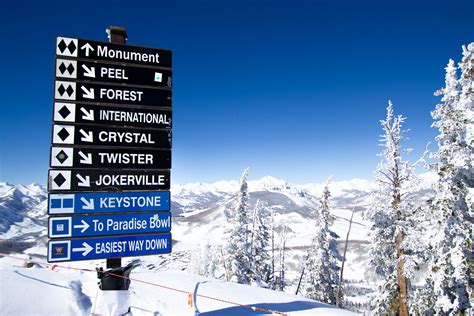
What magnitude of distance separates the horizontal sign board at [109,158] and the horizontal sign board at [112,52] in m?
1.89

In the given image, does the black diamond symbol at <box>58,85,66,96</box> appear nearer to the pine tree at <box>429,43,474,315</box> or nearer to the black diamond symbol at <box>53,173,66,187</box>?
the black diamond symbol at <box>53,173,66,187</box>

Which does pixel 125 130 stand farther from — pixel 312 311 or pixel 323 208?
pixel 323 208

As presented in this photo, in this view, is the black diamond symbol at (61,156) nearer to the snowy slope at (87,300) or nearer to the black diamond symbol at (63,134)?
the black diamond symbol at (63,134)

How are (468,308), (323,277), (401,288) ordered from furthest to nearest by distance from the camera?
(323,277), (401,288), (468,308)

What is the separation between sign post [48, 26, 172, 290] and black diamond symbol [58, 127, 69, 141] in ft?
0.06

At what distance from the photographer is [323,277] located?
33781 millimetres

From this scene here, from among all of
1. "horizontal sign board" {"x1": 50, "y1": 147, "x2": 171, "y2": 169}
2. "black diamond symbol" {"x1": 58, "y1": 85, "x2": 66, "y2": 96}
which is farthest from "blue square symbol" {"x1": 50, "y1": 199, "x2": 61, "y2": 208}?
"black diamond symbol" {"x1": 58, "y1": 85, "x2": 66, "y2": 96}

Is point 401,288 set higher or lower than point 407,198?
lower

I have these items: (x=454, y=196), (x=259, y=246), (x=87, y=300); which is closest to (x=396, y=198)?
(x=454, y=196)

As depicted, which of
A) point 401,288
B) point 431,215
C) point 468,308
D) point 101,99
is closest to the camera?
point 101,99

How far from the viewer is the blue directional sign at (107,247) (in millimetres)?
6078

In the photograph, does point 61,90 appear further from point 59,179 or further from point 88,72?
point 59,179

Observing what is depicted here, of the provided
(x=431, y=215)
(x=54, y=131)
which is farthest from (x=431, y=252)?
(x=54, y=131)

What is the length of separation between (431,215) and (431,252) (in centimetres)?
224
